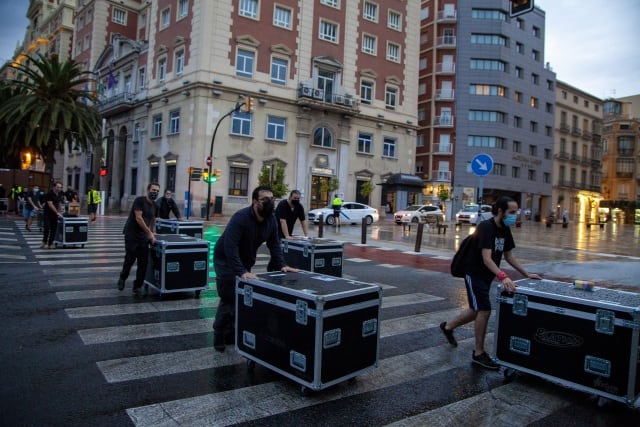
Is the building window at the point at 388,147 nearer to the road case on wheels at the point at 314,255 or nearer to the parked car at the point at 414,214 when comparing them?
the parked car at the point at 414,214

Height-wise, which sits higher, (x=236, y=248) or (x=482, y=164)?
(x=482, y=164)

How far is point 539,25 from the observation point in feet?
197

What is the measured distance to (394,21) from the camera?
43.3 meters

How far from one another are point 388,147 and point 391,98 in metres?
4.48

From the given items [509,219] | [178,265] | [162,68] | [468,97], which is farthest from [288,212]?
[468,97]

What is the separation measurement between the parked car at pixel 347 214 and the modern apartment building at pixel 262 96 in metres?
5.78

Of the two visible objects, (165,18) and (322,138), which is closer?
(165,18)

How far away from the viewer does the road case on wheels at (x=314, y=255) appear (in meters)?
8.19

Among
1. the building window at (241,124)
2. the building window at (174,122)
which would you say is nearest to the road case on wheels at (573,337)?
the building window at (241,124)

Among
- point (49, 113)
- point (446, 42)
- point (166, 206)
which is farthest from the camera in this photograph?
point (446, 42)

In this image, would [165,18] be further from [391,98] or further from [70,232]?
[70,232]

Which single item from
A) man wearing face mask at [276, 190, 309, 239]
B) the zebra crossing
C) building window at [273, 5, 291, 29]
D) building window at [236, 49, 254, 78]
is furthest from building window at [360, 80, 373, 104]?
the zebra crossing

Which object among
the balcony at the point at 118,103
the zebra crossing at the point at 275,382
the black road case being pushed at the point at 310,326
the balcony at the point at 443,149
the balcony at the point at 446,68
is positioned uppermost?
the balcony at the point at 446,68

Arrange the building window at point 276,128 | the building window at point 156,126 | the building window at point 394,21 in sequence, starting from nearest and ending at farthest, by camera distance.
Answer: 1. the building window at point 276,128
2. the building window at point 156,126
3. the building window at point 394,21
